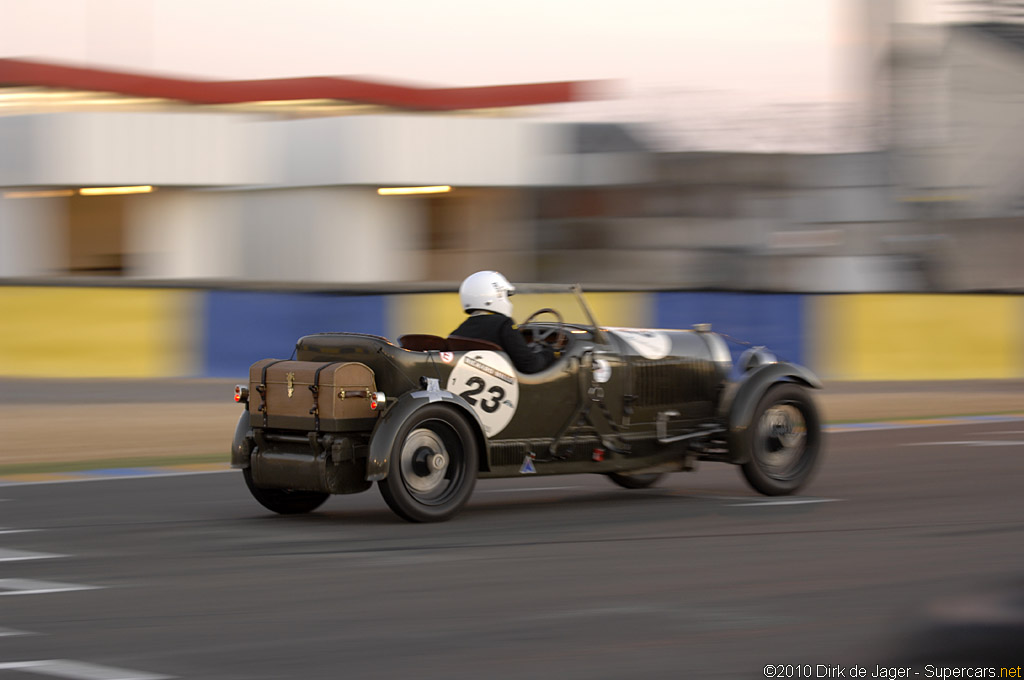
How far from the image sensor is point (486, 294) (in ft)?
30.6

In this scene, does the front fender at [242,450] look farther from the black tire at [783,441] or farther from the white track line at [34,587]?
the black tire at [783,441]

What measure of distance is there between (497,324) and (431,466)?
112 centimetres

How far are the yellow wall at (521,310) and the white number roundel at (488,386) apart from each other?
33.4ft

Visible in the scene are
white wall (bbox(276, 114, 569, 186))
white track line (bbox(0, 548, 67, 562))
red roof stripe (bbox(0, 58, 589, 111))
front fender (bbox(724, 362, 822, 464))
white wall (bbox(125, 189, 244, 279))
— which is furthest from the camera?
red roof stripe (bbox(0, 58, 589, 111))

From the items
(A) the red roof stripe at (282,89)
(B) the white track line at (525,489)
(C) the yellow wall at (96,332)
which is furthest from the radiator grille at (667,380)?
(A) the red roof stripe at (282,89)

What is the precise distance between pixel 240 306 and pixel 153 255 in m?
14.5

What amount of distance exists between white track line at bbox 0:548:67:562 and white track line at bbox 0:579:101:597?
2.26 feet

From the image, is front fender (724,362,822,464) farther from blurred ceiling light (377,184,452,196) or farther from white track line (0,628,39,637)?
blurred ceiling light (377,184,452,196)

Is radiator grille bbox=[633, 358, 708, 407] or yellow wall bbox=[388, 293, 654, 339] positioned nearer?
radiator grille bbox=[633, 358, 708, 407]

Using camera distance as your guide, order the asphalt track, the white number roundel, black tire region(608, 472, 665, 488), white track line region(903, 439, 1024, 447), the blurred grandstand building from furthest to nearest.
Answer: the blurred grandstand building < white track line region(903, 439, 1024, 447) < black tire region(608, 472, 665, 488) < the white number roundel < the asphalt track

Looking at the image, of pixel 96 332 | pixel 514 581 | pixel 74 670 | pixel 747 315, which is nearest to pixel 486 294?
pixel 514 581

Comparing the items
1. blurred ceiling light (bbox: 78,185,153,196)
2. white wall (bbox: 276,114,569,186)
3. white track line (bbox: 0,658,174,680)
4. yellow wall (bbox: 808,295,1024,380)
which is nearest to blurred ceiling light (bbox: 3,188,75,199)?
blurred ceiling light (bbox: 78,185,153,196)

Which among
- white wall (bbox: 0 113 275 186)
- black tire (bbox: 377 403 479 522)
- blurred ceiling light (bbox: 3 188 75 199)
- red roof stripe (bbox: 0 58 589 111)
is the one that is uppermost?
red roof stripe (bbox: 0 58 589 111)

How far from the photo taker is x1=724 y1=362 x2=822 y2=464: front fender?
31.5 ft
